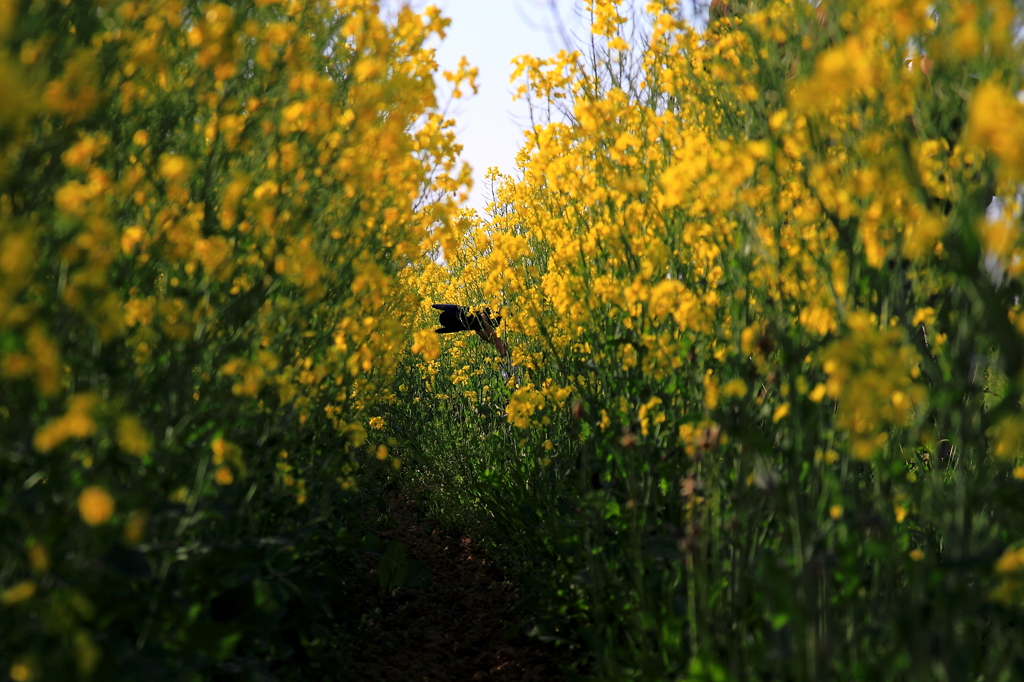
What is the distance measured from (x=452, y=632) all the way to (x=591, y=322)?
215 cm

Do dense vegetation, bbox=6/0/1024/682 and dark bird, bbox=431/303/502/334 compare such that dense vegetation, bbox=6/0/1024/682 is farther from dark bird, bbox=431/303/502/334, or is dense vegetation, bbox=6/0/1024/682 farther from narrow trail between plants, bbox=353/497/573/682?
dark bird, bbox=431/303/502/334

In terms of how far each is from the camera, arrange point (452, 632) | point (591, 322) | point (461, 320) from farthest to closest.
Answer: point (461, 320) < point (452, 632) < point (591, 322)

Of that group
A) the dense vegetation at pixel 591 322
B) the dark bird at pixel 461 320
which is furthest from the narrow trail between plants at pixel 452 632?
the dark bird at pixel 461 320

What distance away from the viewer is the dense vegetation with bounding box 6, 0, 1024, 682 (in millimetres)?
1768

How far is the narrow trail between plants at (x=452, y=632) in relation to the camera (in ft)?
13.7

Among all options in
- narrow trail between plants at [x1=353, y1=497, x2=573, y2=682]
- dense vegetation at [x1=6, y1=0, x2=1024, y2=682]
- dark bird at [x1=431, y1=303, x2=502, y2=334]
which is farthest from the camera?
dark bird at [x1=431, y1=303, x2=502, y2=334]

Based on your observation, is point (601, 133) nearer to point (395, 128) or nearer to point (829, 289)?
point (395, 128)

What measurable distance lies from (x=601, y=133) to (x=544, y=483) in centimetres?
201

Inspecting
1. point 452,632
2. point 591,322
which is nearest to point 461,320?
point 452,632

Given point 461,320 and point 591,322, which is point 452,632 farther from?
point 461,320

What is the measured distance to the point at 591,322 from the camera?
3.89 meters

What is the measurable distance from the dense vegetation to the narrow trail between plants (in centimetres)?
25

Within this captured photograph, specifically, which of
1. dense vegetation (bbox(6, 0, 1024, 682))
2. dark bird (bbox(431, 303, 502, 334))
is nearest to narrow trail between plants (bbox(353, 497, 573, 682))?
dense vegetation (bbox(6, 0, 1024, 682))

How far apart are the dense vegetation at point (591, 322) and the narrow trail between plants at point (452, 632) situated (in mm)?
252
